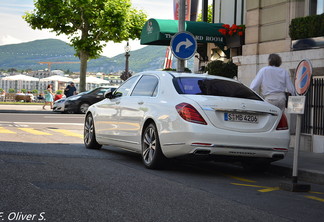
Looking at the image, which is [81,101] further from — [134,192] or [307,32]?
[134,192]

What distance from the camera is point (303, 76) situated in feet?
26.6

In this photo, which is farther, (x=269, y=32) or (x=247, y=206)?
(x=269, y=32)

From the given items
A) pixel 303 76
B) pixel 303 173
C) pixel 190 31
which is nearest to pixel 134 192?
pixel 303 76

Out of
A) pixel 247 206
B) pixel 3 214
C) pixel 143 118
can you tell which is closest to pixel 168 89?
pixel 143 118

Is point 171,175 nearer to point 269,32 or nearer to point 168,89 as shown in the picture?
point 168,89

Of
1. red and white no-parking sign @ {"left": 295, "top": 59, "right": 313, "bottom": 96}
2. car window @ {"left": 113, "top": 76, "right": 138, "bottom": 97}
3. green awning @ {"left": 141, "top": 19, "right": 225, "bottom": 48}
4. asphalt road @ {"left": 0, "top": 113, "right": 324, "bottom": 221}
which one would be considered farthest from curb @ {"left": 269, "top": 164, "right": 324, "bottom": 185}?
green awning @ {"left": 141, "top": 19, "right": 225, "bottom": 48}

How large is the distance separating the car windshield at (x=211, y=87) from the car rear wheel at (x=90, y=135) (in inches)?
116

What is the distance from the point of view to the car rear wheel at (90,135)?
11539mm

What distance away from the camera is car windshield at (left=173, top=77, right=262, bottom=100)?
8.90 m

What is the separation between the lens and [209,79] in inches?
370

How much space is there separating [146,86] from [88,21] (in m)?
31.2

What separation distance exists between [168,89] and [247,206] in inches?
129

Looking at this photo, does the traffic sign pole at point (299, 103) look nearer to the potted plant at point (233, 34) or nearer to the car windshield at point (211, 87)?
the car windshield at point (211, 87)

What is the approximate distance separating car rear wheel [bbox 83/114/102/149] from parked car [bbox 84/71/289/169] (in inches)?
75.5
